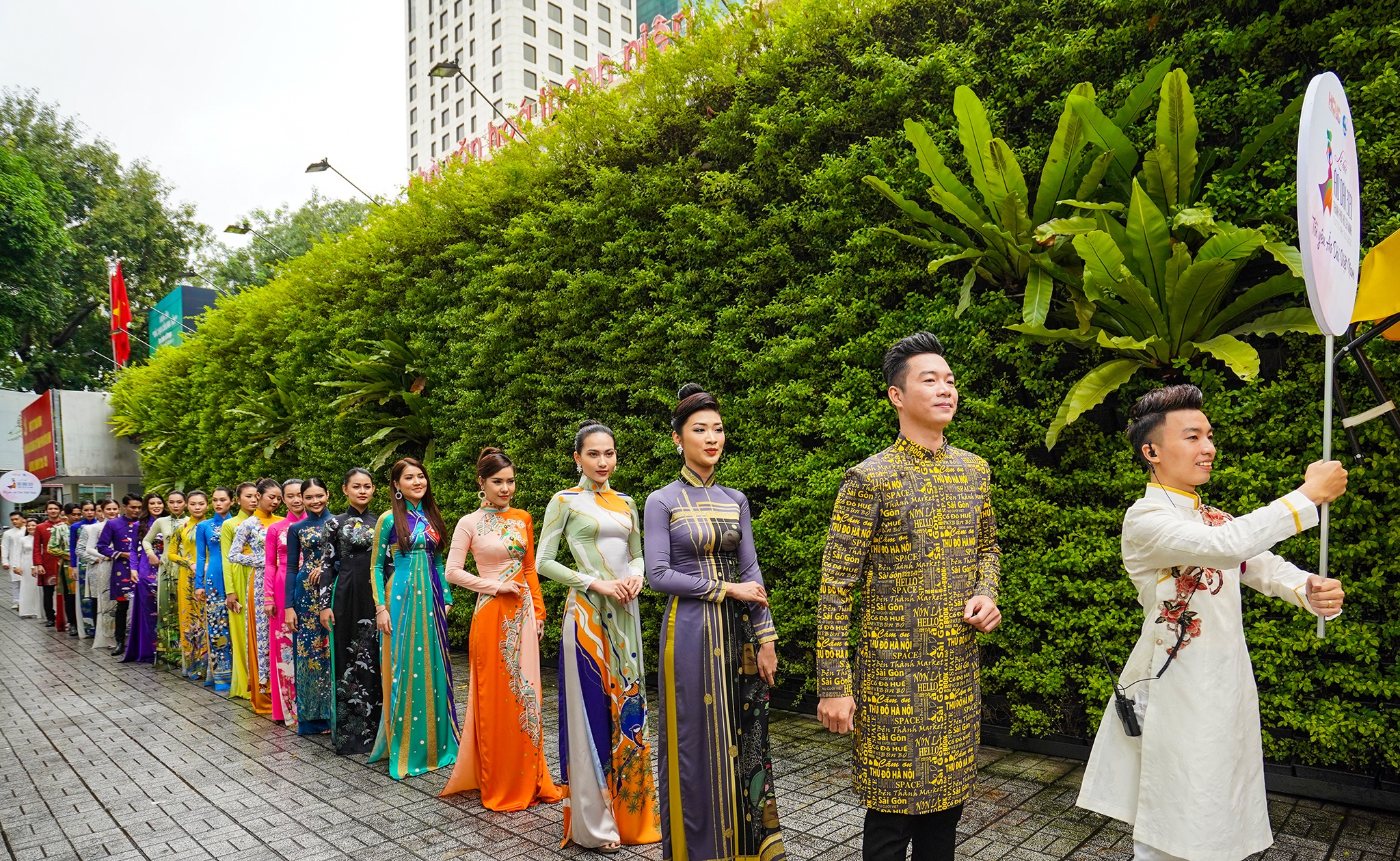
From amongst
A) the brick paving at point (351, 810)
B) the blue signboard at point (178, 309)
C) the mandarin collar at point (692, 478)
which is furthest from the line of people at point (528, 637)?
the blue signboard at point (178, 309)

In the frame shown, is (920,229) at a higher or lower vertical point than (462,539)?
higher

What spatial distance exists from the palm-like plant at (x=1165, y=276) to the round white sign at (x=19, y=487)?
1838cm

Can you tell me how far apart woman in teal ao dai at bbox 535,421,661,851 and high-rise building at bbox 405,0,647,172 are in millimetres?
43019

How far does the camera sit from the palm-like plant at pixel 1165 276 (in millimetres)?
3293

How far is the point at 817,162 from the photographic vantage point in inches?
200

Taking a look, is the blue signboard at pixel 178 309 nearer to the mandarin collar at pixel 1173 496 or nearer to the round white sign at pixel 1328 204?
the mandarin collar at pixel 1173 496

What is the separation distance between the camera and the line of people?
2816 mm

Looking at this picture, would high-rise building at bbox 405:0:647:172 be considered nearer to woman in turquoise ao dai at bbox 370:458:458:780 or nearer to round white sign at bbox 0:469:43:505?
round white sign at bbox 0:469:43:505

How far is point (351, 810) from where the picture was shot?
4.02 meters

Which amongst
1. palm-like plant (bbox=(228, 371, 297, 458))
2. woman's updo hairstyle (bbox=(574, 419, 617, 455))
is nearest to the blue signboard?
palm-like plant (bbox=(228, 371, 297, 458))

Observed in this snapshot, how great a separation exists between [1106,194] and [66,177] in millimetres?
31421


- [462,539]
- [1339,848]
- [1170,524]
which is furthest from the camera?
[462,539]

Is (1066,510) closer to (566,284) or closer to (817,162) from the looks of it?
(817,162)

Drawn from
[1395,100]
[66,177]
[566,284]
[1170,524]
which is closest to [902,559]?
[1170,524]
